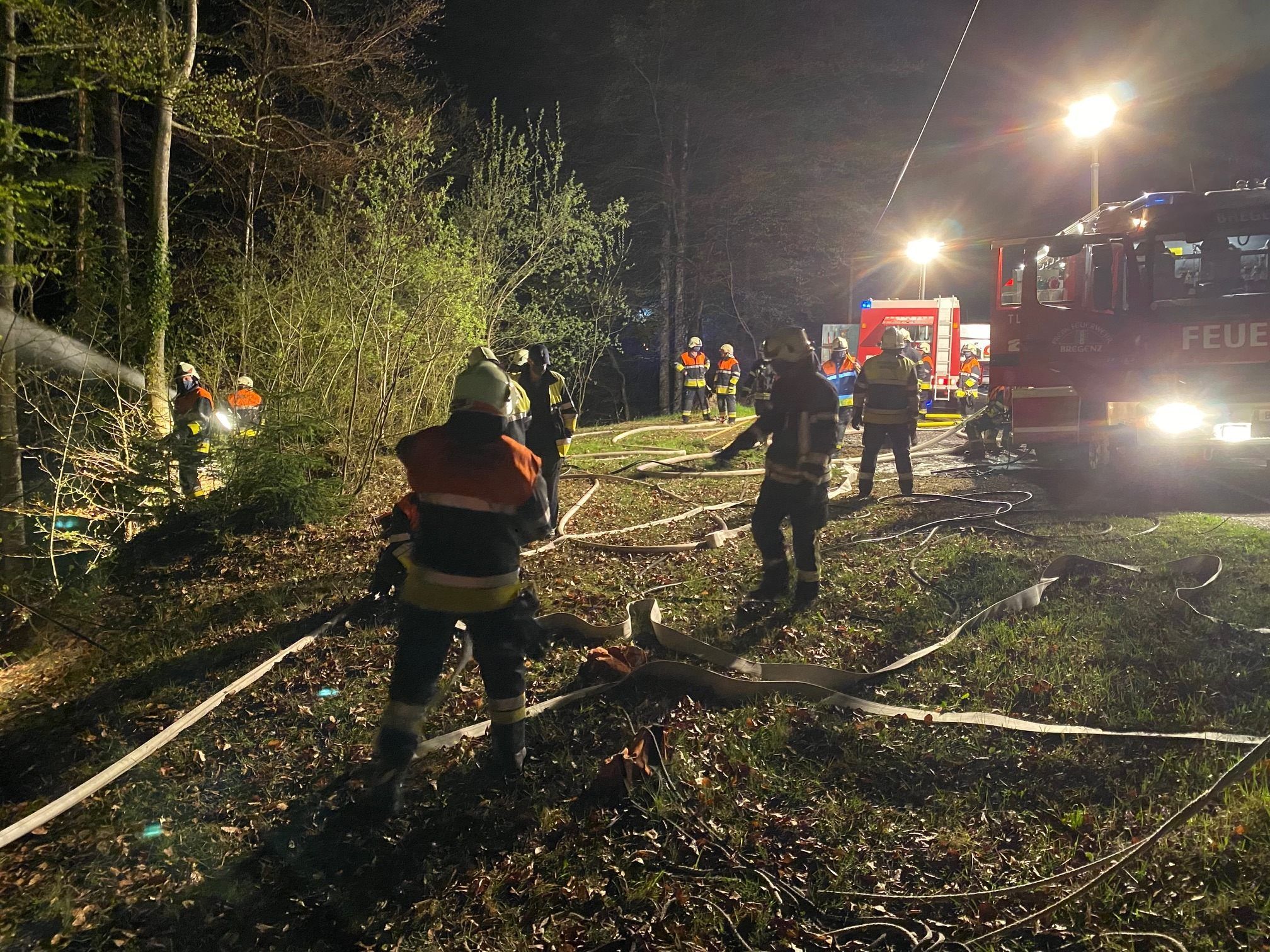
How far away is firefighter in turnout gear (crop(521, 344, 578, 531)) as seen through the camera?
7398 millimetres

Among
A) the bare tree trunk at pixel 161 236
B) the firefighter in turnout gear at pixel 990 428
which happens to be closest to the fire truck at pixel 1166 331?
the firefighter in turnout gear at pixel 990 428

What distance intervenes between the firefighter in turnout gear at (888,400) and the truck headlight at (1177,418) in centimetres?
242

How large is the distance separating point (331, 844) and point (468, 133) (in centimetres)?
2124

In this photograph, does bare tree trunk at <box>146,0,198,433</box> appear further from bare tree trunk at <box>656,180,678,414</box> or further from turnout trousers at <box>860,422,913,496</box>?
bare tree trunk at <box>656,180,678,414</box>

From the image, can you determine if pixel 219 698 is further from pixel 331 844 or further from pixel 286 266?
pixel 286 266

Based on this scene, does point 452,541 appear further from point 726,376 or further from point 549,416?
point 726,376

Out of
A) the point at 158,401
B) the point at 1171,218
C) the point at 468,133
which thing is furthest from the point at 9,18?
the point at 468,133

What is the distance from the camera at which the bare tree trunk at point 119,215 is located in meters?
11.4

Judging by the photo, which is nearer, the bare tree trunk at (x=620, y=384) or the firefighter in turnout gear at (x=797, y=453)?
the firefighter in turnout gear at (x=797, y=453)

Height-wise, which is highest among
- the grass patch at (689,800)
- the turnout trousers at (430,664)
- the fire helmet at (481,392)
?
the fire helmet at (481,392)

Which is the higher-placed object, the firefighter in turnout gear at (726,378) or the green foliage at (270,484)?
the firefighter in turnout gear at (726,378)

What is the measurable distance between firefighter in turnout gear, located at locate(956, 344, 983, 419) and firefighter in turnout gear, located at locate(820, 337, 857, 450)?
5.52 meters

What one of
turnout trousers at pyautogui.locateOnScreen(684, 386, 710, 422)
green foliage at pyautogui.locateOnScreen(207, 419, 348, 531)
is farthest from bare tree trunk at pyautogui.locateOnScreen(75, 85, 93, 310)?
turnout trousers at pyautogui.locateOnScreen(684, 386, 710, 422)

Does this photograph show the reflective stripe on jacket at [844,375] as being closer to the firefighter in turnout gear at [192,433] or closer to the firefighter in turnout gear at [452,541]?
the firefighter in turnout gear at [192,433]
